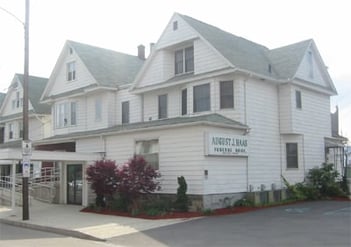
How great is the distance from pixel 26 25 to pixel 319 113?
57.1 ft

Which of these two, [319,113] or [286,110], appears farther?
[319,113]

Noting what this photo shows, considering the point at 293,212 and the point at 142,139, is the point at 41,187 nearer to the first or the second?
the point at 142,139

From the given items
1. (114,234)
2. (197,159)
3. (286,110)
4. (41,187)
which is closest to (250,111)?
(286,110)

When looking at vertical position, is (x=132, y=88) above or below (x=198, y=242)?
above

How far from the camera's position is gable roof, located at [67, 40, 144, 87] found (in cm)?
2955

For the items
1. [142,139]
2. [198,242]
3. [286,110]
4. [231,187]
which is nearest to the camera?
[198,242]

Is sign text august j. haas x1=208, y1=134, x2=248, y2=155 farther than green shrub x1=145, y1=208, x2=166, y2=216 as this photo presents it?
Yes

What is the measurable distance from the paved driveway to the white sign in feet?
10.00

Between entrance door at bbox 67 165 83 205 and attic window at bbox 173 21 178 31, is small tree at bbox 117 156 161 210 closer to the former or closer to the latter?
entrance door at bbox 67 165 83 205

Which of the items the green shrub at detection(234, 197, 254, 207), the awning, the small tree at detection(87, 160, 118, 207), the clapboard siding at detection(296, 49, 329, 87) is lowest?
the green shrub at detection(234, 197, 254, 207)

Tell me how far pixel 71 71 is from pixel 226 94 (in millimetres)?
13033

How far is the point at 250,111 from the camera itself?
23188 millimetres

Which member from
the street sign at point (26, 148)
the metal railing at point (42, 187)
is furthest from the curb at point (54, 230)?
the metal railing at point (42, 187)

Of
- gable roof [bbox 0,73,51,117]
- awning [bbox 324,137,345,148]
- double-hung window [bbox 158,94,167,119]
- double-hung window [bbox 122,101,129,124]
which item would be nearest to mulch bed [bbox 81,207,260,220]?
double-hung window [bbox 158,94,167,119]
